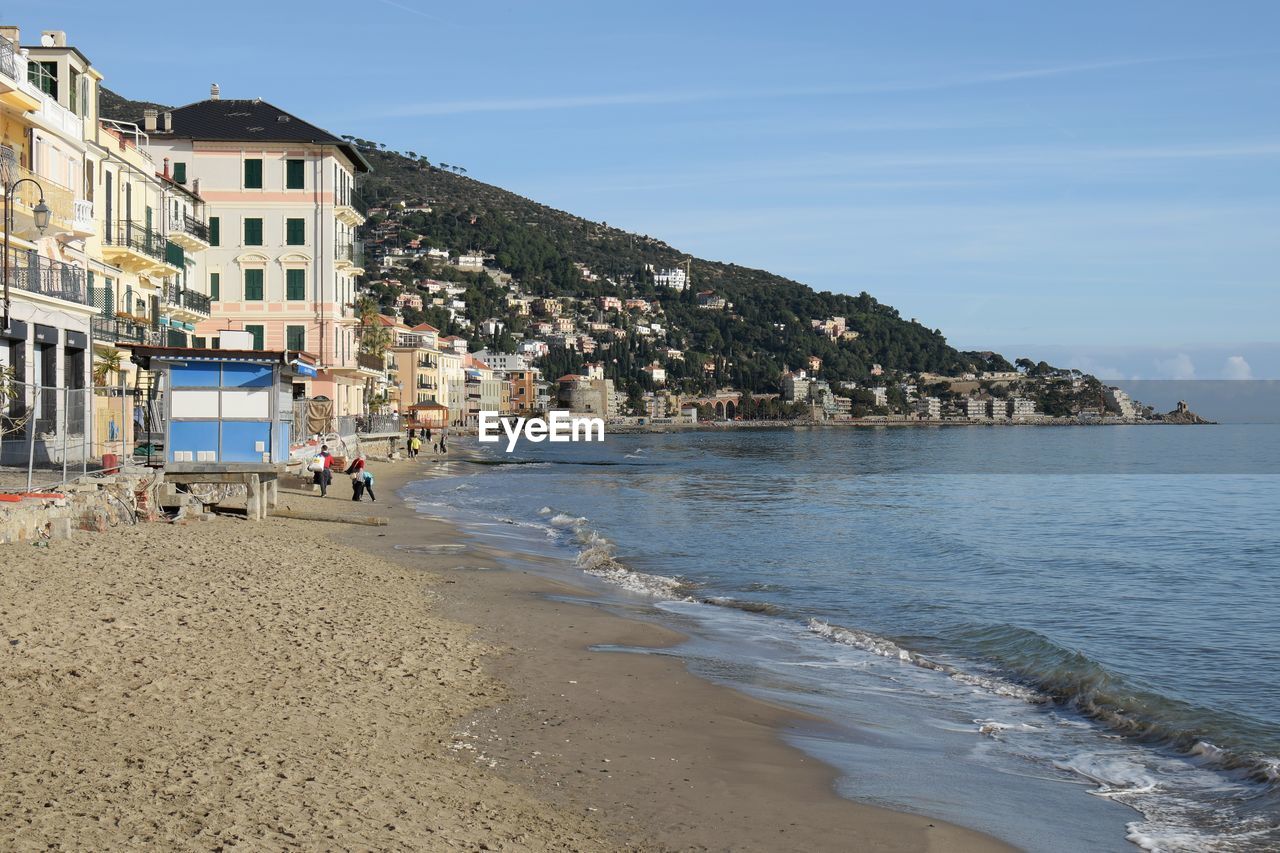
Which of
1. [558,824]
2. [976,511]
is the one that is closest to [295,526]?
[558,824]

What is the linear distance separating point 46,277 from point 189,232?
801 inches

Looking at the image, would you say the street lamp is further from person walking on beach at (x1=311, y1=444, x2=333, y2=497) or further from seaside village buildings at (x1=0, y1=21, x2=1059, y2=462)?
person walking on beach at (x1=311, y1=444, x2=333, y2=497)

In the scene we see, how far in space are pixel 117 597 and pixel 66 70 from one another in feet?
79.7

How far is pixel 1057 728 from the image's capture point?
13609 millimetres

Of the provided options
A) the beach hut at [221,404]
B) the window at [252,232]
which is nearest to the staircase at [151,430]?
the beach hut at [221,404]

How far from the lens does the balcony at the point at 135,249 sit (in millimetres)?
37906

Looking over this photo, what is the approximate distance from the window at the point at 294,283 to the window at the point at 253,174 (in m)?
4.25

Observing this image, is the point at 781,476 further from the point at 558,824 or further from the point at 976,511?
the point at 558,824

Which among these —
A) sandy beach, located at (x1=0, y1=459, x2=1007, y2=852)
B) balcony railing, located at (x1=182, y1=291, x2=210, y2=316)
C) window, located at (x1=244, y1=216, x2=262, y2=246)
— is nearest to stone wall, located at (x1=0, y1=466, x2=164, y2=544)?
sandy beach, located at (x1=0, y1=459, x2=1007, y2=852)

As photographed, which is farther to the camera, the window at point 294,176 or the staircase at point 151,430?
the window at point 294,176

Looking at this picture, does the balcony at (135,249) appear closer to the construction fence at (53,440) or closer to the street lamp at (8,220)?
the construction fence at (53,440)

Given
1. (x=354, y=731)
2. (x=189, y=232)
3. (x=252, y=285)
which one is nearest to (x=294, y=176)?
(x=252, y=285)

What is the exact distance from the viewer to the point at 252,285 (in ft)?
188

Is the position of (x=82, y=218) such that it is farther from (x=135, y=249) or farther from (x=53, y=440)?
(x=53, y=440)
